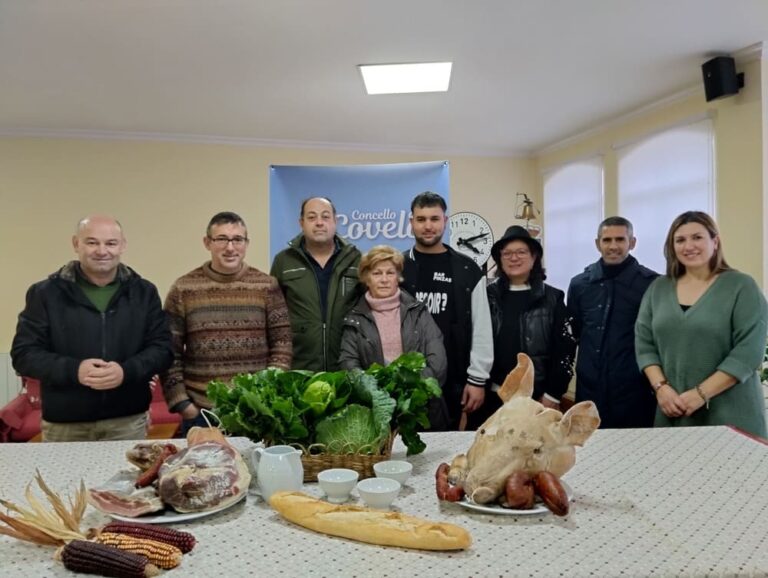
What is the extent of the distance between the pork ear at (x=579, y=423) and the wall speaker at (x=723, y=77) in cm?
304

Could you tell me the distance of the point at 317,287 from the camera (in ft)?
8.16

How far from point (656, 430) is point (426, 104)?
3.14 metres

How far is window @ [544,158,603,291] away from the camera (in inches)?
207

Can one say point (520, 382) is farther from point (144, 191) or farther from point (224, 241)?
point (144, 191)

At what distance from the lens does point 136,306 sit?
2.26 metres

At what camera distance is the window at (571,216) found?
5.26 metres

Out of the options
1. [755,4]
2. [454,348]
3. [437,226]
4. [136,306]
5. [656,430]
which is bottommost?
[656,430]

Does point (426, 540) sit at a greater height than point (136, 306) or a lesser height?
lesser

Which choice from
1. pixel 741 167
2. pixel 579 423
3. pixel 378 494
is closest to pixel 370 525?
pixel 378 494

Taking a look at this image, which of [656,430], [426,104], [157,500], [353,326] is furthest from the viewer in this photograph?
[426,104]

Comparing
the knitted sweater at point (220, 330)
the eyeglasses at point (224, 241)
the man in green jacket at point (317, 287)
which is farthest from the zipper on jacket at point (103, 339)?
the man in green jacket at point (317, 287)

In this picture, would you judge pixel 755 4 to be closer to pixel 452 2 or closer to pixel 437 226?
pixel 452 2

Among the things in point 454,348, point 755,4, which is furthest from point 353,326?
point 755,4

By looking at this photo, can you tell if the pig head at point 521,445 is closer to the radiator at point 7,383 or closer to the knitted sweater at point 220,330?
the knitted sweater at point 220,330
